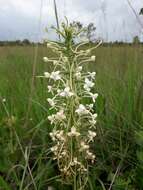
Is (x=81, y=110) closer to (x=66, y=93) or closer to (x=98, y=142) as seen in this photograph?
(x=66, y=93)

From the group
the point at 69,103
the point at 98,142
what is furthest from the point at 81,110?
the point at 98,142

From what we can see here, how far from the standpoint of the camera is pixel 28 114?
2.74 m

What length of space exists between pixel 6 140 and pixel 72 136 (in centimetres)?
98

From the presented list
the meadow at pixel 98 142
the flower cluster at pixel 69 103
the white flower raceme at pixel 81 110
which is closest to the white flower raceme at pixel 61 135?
the flower cluster at pixel 69 103

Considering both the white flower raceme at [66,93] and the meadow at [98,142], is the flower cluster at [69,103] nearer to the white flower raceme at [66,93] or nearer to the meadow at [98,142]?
the white flower raceme at [66,93]

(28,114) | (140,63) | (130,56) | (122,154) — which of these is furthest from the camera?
(130,56)

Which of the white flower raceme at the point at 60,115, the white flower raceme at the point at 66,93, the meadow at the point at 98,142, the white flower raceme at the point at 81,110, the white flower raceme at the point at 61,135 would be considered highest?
the white flower raceme at the point at 66,93

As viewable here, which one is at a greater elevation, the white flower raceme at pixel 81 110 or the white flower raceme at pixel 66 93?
the white flower raceme at pixel 66 93

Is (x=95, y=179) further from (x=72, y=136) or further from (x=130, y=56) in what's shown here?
(x=130, y=56)

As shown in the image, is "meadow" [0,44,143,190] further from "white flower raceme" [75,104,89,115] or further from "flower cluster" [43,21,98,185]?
"white flower raceme" [75,104,89,115]

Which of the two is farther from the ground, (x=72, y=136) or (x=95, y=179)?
(x=72, y=136)

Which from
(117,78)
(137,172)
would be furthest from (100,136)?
(117,78)

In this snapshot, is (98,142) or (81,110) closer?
(81,110)

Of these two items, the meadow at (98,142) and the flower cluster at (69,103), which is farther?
the meadow at (98,142)
